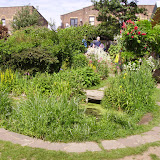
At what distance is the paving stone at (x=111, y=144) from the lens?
2758 mm

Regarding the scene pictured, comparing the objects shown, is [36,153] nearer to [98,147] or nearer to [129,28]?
[98,147]

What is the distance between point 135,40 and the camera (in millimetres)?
7520

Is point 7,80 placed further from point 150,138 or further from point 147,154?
point 147,154

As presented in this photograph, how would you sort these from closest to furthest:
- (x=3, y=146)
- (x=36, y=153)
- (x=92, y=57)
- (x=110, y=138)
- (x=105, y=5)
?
(x=36, y=153) < (x=3, y=146) < (x=110, y=138) < (x=92, y=57) < (x=105, y=5)

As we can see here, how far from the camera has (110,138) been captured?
10.0 ft

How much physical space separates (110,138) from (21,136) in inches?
55.9

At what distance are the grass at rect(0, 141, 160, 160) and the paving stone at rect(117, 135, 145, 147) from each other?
0.46 ft

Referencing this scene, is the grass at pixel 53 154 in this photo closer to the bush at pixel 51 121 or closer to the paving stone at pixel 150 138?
the paving stone at pixel 150 138

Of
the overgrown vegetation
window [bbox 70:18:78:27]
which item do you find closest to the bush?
the overgrown vegetation

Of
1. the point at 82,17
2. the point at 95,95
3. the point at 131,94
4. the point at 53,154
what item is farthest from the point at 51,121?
the point at 82,17

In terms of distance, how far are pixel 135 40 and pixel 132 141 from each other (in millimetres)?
5393

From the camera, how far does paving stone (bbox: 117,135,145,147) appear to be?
285 centimetres

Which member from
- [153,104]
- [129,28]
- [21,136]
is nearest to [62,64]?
[129,28]

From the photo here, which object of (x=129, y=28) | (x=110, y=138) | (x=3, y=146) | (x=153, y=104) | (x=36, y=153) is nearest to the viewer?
(x=36, y=153)
